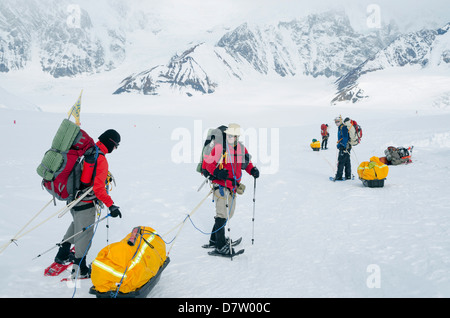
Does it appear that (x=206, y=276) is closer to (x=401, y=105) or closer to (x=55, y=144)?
(x=55, y=144)

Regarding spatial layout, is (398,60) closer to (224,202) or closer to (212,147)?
(212,147)

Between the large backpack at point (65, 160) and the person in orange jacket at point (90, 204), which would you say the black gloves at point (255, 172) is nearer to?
the person in orange jacket at point (90, 204)

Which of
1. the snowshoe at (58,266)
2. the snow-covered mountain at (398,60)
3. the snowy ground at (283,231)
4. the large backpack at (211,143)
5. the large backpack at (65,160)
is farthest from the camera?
the snow-covered mountain at (398,60)

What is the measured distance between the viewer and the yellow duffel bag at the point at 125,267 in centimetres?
349

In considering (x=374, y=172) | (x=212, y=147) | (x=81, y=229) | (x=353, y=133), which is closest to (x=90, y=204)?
(x=81, y=229)

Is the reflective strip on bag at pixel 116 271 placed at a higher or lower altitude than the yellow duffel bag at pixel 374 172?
lower

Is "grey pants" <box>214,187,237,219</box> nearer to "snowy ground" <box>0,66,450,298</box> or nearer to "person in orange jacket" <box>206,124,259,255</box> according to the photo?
"person in orange jacket" <box>206,124,259,255</box>

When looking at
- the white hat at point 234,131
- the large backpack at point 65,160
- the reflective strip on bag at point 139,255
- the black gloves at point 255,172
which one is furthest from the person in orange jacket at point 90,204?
the black gloves at point 255,172

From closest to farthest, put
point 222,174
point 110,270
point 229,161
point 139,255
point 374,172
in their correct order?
point 110,270, point 139,255, point 222,174, point 229,161, point 374,172

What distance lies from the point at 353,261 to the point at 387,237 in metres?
1.12

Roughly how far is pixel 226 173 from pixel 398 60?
21082cm

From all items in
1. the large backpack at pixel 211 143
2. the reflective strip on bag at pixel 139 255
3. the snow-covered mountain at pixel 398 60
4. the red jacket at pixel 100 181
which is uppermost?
the snow-covered mountain at pixel 398 60

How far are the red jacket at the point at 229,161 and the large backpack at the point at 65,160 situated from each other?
1.85 metres

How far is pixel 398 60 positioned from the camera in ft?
595
